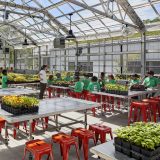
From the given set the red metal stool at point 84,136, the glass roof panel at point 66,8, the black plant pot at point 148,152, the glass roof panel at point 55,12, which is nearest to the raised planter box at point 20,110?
the red metal stool at point 84,136

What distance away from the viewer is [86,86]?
29.1 feet

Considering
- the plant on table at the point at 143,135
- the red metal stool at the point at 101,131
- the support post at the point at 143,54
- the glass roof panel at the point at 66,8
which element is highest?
the glass roof panel at the point at 66,8

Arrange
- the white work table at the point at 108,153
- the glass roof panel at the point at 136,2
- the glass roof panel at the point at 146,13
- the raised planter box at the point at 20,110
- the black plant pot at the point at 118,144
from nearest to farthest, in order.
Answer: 1. the white work table at the point at 108,153
2. the black plant pot at the point at 118,144
3. the raised planter box at the point at 20,110
4. the glass roof panel at the point at 136,2
5. the glass roof panel at the point at 146,13

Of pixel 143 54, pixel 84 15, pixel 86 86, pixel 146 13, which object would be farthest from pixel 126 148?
pixel 84 15

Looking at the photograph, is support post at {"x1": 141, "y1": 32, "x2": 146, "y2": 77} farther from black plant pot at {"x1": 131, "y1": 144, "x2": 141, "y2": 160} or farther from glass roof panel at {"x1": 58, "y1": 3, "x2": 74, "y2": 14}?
black plant pot at {"x1": 131, "y1": 144, "x2": 141, "y2": 160}

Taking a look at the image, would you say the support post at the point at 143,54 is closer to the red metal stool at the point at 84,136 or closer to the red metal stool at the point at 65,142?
the red metal stool at the point at 84,136

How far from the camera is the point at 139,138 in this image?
93.3 inches

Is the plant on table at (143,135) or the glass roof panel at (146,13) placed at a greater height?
the glass roof panel at (146,13)

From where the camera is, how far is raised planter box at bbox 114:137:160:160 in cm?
224

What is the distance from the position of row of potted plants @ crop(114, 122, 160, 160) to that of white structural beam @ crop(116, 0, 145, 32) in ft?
25.5

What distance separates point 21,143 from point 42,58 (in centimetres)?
1465

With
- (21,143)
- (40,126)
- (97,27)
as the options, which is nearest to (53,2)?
(97,27)

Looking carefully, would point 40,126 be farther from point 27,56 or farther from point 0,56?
point 0,56

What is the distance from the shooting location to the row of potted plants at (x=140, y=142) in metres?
2.26
